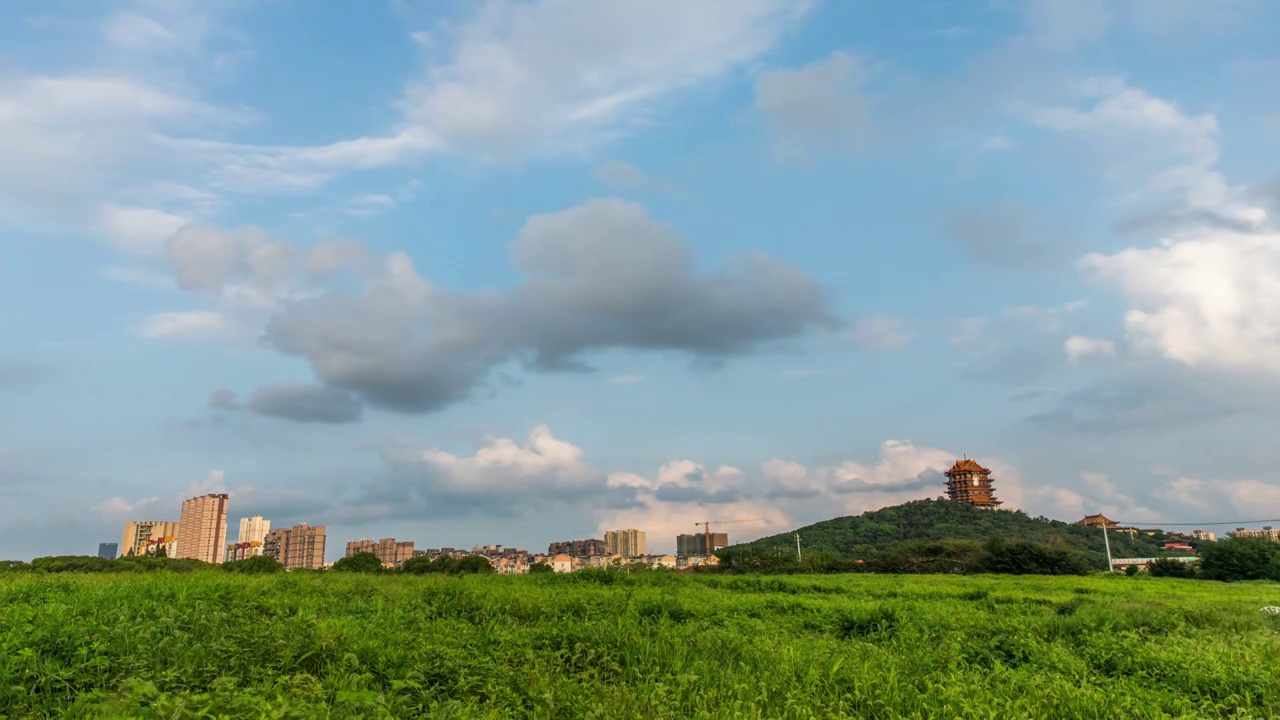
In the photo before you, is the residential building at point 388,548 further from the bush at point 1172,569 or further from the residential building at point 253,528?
the bush at point 1172,569

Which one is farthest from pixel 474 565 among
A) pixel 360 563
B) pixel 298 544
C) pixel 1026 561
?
pixel 298 544

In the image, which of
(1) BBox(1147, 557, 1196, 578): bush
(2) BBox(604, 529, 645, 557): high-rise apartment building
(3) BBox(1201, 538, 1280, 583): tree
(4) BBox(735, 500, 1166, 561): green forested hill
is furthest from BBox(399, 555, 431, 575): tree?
(2) BBox(604, 529, 645, 557): high-rise apartment building

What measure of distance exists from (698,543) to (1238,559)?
68.4 meters

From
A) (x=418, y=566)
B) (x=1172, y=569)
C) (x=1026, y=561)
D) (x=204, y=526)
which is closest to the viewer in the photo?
(x=418, y=566)

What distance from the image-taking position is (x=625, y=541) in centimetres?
9681

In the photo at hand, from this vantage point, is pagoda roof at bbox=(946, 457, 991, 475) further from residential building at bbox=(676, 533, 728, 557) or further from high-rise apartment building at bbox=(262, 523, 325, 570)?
high-rise apartment building at bbox=(262, 523, 325, 570)

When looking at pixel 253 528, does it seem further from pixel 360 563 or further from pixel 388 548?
pixel 360 563

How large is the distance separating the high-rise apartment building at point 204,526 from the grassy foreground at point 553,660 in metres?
63.1

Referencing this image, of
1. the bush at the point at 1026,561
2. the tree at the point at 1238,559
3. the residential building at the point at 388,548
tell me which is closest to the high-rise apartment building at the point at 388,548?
the residential building at the point at 388,548

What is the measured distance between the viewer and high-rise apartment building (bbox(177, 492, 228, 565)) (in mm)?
66000

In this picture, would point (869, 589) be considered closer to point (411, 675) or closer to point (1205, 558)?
point (411, 675)

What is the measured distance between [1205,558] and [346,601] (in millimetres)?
56304

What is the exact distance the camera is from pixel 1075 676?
31.3ft

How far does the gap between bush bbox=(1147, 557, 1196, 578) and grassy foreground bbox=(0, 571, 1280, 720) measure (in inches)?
1688
